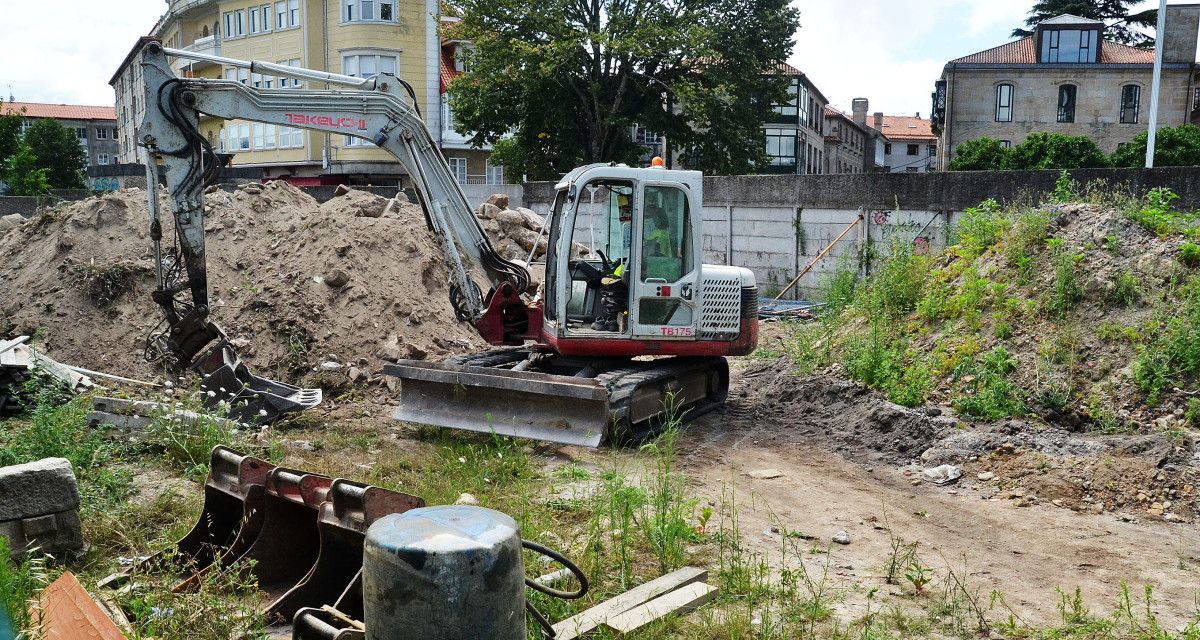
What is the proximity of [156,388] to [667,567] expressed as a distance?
6614 mm

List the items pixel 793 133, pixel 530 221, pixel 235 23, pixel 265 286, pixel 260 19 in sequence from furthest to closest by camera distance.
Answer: pixel 793 133 < pixel 235 23 < pixel 260 19 < pixel 530 221 < pixel 265 286

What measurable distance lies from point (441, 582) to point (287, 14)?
38436 mm

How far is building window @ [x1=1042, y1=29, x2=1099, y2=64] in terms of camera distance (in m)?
43.5

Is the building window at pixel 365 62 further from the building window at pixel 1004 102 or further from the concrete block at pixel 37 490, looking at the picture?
the concrete block at pixel 37 490

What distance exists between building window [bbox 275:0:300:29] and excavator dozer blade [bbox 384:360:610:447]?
32315 millimetres

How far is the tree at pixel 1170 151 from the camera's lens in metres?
32.8

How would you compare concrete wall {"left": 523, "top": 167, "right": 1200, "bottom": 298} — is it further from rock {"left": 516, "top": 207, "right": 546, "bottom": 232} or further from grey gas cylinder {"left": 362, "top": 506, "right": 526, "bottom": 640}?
grey gas cylinder {"left": 362, "top": 506, "right": 526, "bottom": 640}

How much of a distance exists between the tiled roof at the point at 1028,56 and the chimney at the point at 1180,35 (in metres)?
0.89

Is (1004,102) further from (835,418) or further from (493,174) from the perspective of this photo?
(835,418)

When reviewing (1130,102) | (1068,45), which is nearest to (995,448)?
(1130,102)

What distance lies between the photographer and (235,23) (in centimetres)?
4009

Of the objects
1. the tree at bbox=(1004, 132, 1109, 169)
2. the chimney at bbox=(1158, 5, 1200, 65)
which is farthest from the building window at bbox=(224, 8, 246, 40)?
the chimney at bbox=(1158, 5, 1200, 65)

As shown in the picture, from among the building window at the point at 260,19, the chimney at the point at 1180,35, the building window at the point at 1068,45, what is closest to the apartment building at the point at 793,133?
the building window at the point at 1068,45

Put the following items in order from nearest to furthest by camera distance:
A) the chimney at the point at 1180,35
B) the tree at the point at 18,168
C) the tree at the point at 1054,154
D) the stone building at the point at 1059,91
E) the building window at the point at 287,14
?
the tree at the point at 1054,154 → the building window at the point at 287,14 → the tree at the point at 18,168 → the chimney at the point at 1180,35 → the stone building at the point at 1059,91
